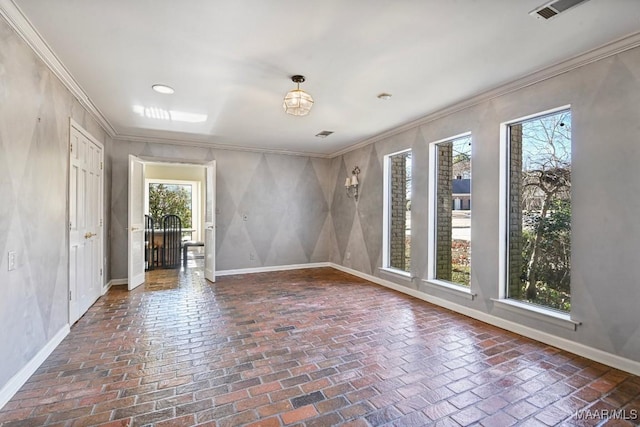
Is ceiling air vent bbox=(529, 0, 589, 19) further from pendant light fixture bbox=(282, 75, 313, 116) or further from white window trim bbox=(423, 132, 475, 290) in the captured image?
white window trim bbox=(423, 132, 475, 290)

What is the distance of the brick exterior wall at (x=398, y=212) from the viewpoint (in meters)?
5.21

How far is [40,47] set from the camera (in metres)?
2.50

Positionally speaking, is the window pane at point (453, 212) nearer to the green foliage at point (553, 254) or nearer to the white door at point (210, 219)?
the green foliage at point (553, 254)

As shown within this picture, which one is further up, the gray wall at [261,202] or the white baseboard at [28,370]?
the gray wall at [261,202]

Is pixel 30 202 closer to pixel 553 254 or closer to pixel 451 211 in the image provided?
pixel 451 211

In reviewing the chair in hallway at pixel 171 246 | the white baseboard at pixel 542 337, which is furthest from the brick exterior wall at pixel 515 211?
the chair in hallway at pixel 171 246

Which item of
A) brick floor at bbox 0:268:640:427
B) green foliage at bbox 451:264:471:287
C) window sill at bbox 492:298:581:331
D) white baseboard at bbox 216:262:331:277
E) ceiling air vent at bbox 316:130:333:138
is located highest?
ceiling air vent at bbox 316:130:333:138

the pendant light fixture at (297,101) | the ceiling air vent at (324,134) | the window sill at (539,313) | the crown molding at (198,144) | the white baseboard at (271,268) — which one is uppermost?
the ceiling air vent at (324,134)

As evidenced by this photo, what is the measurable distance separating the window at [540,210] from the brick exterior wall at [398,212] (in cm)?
187

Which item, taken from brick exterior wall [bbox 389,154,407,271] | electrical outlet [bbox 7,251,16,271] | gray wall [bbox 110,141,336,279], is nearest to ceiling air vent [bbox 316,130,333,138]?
brick exterior wall [bbox 389,154,407,271]

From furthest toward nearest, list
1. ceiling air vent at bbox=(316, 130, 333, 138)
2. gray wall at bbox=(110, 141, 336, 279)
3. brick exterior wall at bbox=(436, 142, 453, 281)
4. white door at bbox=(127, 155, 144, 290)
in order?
gray wall at bbox=(110, 141, 336, 279), ceiling air vent at bbox=(316, 130, 333, 138), white door at bbox=(127, 155, 144, 290), brick exterior wall at bbox=(436, 142, 453, 281)

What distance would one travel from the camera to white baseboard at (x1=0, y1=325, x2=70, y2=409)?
A: 2032 mm

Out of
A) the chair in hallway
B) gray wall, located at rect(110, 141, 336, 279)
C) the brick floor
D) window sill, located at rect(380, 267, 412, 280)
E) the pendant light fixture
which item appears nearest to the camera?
the brick floor

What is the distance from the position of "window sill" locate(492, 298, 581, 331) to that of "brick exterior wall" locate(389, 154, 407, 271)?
1.86 m
